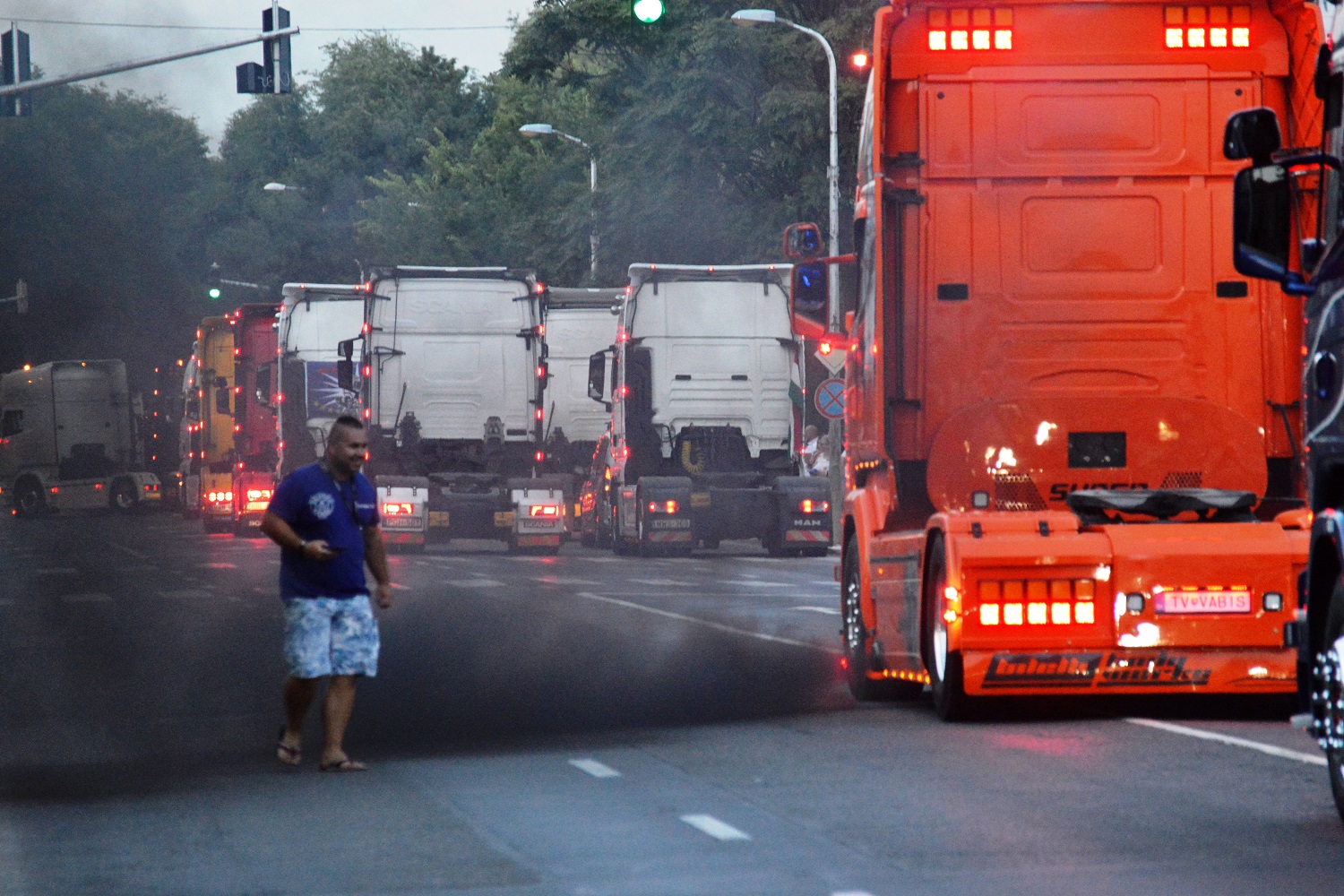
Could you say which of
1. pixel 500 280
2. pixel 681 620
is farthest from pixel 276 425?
pixel 681 620

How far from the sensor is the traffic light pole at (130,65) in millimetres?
26312

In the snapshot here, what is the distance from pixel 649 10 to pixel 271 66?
909 cm

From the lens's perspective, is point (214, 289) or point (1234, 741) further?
point (214, 289)

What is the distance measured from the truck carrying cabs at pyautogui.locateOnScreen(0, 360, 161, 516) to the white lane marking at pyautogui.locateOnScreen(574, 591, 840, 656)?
40905 mm

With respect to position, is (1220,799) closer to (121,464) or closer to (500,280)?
(500,280)

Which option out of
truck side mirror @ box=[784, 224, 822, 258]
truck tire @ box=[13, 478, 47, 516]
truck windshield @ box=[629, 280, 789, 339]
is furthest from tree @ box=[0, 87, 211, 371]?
truck side mirror @ box=[784, 224, 822, 258]

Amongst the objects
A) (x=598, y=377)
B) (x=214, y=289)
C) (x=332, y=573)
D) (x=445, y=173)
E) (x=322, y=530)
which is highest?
(x=445, y=173)

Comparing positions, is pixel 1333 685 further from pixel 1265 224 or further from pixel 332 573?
pixel 332 573

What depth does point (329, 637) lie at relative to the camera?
10.2m

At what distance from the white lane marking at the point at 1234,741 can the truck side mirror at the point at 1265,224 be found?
2.83 m

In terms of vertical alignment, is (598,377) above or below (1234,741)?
above

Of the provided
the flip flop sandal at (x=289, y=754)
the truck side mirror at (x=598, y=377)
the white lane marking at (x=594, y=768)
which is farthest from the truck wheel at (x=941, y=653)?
the truck side mirror at (x=598, y=377)

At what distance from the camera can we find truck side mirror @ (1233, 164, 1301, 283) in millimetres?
7957

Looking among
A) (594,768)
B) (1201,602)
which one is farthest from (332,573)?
(1201,602)
